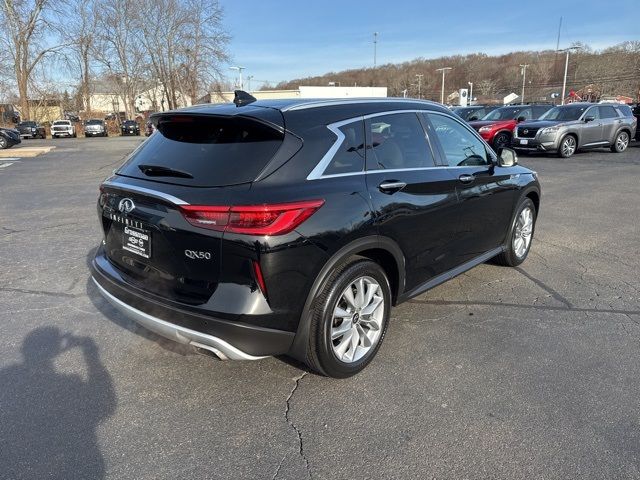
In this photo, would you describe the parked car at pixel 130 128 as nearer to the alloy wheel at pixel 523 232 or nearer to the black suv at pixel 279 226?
the alloy wheel at pixel 523 232

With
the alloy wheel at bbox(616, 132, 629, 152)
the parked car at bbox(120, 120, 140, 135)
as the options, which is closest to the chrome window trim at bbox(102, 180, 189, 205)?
the alloy wheel at bbox(616, 132, 629, 152)

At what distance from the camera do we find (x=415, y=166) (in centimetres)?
356

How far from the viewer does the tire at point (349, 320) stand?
2.87m

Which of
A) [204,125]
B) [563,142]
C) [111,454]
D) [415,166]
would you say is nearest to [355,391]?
[111,454]

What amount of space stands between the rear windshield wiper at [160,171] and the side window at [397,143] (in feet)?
3.87

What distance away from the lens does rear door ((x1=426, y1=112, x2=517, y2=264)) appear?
3.97 m

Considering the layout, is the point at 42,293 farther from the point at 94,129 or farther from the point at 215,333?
the point at 94,129

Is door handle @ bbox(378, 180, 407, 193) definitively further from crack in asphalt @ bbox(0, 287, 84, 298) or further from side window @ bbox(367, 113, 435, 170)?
crack in asphalt @ bbox(0, 287, 84, 298)

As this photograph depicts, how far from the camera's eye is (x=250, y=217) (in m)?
2.54

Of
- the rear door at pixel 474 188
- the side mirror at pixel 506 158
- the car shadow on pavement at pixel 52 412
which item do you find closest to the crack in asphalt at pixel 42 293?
the car shadow on pavement at pixel 52 412

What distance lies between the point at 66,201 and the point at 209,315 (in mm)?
8138

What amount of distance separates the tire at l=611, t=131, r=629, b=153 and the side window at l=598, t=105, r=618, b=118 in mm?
811

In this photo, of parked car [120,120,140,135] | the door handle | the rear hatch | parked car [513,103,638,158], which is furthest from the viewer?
parked car [120,120,140,135]

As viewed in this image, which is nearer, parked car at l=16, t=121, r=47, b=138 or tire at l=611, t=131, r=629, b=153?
tire at l=611, t=131, r=629, b=153
